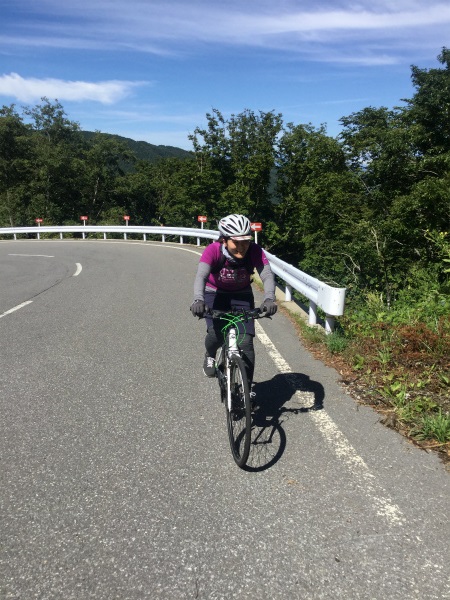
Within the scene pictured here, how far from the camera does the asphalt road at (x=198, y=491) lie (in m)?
2.33

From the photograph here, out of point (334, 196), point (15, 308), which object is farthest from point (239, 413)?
point (334, 196)

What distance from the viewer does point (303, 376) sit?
5234 millimetres

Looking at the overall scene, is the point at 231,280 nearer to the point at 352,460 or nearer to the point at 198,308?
the point at 198,308

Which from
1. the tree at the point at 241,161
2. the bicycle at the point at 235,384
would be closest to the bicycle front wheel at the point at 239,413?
the bicycle at the point at 235,384

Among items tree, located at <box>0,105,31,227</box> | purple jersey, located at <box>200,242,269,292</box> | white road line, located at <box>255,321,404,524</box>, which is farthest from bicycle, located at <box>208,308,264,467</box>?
tree, located at <box>0,105,31,227</box>

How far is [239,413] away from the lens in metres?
3.59

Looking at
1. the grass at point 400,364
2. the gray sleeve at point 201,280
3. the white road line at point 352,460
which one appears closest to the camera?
the white road line at point 352,460

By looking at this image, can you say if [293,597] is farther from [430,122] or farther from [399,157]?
[430,122]

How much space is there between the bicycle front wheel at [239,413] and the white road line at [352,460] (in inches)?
29.7

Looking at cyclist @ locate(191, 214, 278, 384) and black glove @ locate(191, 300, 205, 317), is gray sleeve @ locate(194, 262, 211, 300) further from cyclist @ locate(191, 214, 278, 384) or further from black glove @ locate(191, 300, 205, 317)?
black glove @ locate(191, 300, 205, 317)

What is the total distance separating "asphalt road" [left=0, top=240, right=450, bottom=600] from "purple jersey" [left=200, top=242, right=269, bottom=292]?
3.95 feet

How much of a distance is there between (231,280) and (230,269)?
0.35ft

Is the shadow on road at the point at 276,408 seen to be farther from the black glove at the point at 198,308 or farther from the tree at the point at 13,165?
the tree at the point at 13,165

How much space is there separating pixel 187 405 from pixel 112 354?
6.49 feet
